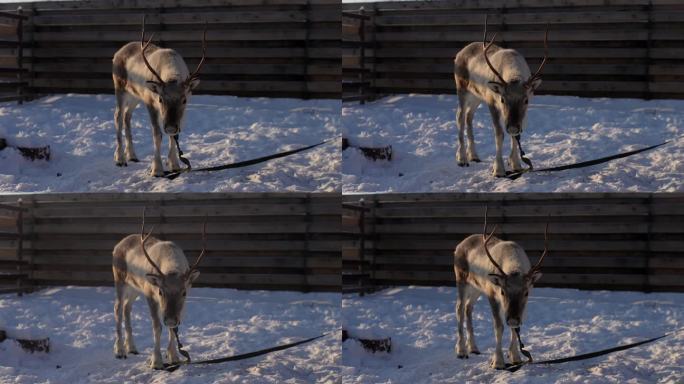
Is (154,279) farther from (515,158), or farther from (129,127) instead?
(515,158)

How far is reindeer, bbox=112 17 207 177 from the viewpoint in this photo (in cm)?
712

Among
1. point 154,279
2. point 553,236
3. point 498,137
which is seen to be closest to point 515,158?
point 498,137

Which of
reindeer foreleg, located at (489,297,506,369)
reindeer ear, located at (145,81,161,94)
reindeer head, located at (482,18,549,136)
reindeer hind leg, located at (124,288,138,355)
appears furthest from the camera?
reindeer hind leg, located at (124,288,138,355)

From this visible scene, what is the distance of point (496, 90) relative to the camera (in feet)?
23.4

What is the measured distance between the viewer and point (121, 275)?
7781 mm

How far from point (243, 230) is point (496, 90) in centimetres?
221

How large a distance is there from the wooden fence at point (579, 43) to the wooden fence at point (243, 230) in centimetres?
111

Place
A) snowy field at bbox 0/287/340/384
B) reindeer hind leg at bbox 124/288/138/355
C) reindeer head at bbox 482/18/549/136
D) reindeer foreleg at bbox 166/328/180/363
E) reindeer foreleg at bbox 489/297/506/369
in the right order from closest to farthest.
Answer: reindeer head at bbox 482/18/549/136 < reindeer foreleg at bbox 489/297/506/369 < reindeer foreleg at bbox 166/328/180/363 < snowy field at bbox 0/287/340/384 < reindeer hind leg at bbox 124/288/138/355

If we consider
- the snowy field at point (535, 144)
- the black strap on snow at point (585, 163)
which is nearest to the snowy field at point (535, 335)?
the snowy field at point (535, 144)

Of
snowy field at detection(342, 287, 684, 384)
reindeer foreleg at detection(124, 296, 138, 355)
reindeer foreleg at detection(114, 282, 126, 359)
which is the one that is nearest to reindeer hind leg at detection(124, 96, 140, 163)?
reindeer foreleg at detection(114, 282, 126, 359)

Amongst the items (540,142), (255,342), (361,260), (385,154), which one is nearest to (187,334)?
(255,342)

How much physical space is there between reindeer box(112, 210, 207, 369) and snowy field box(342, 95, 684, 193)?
51.5 inches

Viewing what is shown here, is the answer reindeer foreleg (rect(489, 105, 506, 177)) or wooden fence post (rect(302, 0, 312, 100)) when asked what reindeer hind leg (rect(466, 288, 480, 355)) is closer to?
reindeer foreleg (rect(489, 105, 506, 177))

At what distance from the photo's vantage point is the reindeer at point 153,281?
7199mm
